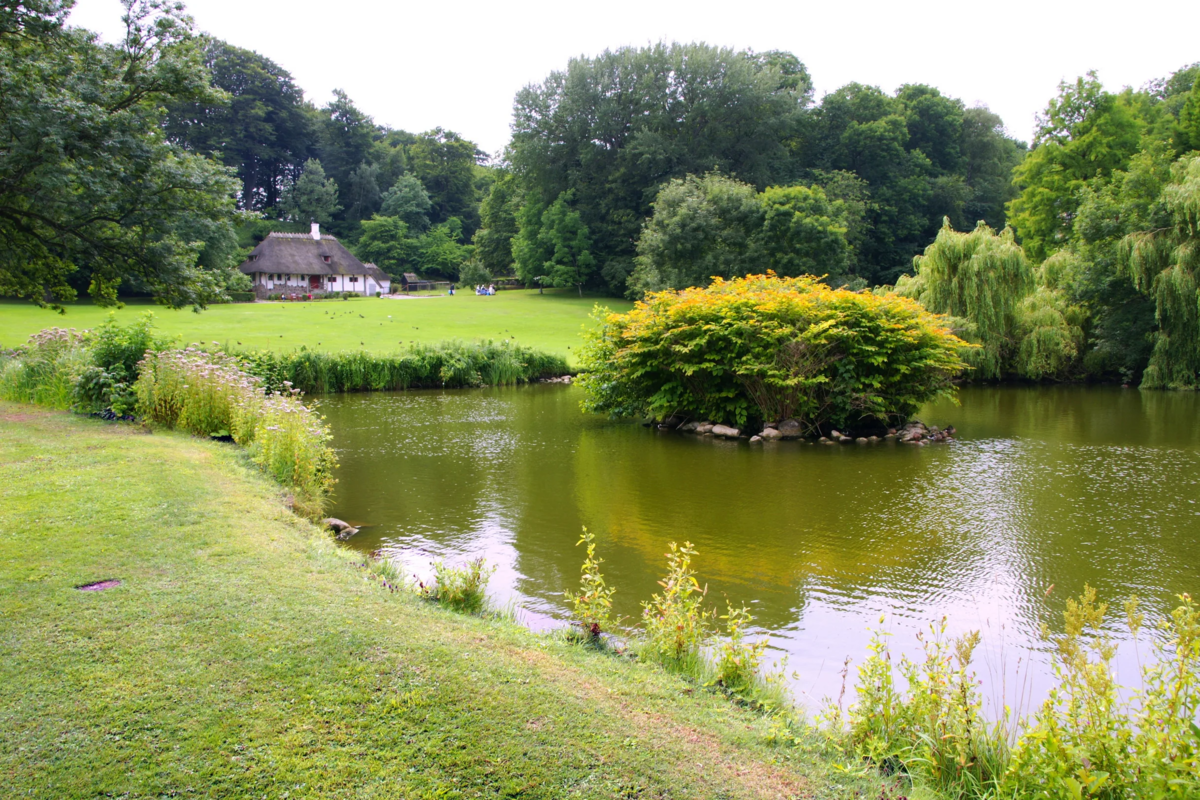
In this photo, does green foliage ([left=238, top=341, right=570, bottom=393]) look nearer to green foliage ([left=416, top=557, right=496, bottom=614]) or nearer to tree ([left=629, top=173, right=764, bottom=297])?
tree ([left=629, top=173, right=764, bottom=297])

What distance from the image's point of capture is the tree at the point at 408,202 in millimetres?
75688

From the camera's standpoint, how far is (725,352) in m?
18.2

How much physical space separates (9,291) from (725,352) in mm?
17001

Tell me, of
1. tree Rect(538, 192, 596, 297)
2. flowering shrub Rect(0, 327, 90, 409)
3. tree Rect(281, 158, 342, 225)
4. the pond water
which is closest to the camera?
the pond water

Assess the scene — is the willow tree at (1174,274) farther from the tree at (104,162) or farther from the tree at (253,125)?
the tree at (253,125)

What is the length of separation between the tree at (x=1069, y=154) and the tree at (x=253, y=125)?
201ft

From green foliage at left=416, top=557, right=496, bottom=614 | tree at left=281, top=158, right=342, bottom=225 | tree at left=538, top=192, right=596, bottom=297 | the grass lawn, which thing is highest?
tree at left=281, top=158, right=342, bottom=225

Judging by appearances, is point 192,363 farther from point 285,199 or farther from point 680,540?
point 285,199

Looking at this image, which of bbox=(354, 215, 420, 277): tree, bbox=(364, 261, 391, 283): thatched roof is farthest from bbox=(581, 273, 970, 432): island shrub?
bbox=(354, 215, 420, 277): tree

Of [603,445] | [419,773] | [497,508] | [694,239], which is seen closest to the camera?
[419,773]

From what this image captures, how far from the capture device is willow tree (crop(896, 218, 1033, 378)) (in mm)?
27781

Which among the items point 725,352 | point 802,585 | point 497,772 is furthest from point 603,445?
point 497,772

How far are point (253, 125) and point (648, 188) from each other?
42.2 metres

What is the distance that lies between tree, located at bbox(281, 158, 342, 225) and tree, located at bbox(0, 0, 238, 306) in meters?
60.5
